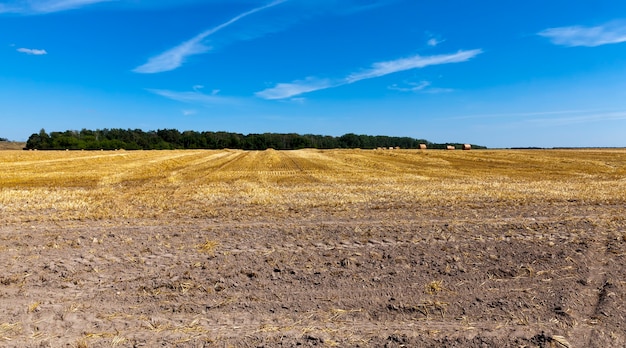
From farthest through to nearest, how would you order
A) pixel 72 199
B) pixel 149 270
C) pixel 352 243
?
pixel 72 199 < pixel 352 243 < pixel 149 270

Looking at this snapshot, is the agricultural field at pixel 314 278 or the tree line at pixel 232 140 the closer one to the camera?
the agricultural field at pixel 314 278

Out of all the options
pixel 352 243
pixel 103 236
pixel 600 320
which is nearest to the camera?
pixel 600 320

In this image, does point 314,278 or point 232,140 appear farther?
point 232,140

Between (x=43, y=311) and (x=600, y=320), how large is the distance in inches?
277

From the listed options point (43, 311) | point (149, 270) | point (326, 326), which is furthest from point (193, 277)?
point (326, 326)

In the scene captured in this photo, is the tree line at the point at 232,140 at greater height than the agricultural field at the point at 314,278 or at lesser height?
greater

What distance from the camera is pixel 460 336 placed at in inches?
181

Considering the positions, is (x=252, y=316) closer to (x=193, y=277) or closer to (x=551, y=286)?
(x=193, y=277)

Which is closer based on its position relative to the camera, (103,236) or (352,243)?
(352,243)

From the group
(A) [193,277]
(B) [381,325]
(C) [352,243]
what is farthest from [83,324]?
(C) [352,243]

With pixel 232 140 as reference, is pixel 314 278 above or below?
below

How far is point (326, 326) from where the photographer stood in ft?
15.8

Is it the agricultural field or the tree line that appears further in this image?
the tree line

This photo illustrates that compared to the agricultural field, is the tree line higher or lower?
higher
